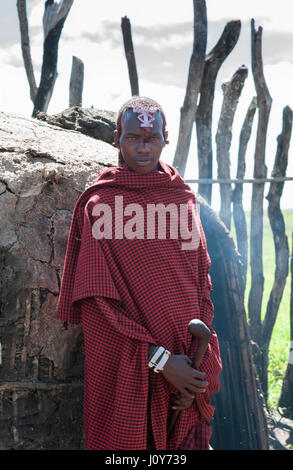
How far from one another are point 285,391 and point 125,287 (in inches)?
145

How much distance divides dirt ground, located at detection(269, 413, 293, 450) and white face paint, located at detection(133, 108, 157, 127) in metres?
3.35

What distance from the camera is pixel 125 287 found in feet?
8.09

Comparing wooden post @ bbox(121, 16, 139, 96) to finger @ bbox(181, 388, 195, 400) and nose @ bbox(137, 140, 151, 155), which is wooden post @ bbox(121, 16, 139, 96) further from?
finger @ bbox(181, 388, 195, 400)

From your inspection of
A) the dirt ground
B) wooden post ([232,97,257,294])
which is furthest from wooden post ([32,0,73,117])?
the dirt ground

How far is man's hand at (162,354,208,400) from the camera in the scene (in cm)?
238

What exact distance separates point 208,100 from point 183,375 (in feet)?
11.3

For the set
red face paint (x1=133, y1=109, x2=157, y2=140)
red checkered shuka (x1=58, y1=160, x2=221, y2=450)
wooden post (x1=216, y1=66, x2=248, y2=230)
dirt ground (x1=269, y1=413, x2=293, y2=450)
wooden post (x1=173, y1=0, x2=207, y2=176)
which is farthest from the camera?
wooden post (x1=216, y1=66, x2=248, y2=230)

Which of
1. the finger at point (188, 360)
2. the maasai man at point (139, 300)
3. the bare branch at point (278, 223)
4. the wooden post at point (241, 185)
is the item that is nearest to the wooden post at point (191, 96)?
the wooden post at point (241, 185)

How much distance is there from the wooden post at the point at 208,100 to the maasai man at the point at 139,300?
102 inches

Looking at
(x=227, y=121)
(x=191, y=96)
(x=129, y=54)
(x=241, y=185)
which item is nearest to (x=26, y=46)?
(x=129, y=54)

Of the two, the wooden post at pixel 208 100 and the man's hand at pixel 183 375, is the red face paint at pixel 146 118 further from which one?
the wooden post at pixel 208 100

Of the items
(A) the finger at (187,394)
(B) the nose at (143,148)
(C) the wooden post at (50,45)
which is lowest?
(A) the finger at (187,394)

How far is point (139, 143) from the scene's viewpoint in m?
2.60

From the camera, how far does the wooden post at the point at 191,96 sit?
16.6 feet
